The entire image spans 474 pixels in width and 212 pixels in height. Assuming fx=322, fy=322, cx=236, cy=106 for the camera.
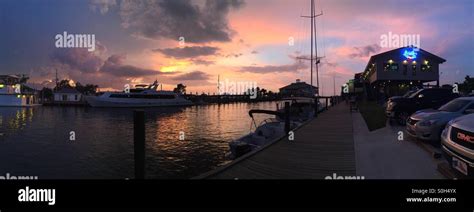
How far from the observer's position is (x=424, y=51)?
4453 centimetres

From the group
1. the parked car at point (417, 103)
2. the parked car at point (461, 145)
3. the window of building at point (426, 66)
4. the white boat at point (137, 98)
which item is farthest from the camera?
the white boat at point (137, 98)

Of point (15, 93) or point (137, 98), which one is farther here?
point (15, 93)

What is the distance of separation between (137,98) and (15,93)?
1629 inches

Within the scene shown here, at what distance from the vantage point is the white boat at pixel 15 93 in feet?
331

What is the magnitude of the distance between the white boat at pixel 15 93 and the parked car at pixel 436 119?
11861cm

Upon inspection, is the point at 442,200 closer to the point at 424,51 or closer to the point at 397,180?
the point at 397,180

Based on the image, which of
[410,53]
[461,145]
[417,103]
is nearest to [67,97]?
[410,53]

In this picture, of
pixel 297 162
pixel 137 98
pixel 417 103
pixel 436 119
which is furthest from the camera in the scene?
pixel 137 98

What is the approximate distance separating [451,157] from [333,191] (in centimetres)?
263

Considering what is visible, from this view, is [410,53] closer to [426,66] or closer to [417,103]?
[426,66]

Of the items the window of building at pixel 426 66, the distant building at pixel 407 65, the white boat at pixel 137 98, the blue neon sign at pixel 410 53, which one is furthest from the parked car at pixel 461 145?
the white boat at pixel 137 98

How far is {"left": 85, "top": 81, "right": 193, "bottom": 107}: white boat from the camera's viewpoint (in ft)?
306

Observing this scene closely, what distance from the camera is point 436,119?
34.3 feet

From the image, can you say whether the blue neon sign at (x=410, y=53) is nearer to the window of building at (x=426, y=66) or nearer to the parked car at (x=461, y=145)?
the window of building at (x=426, y=66)
